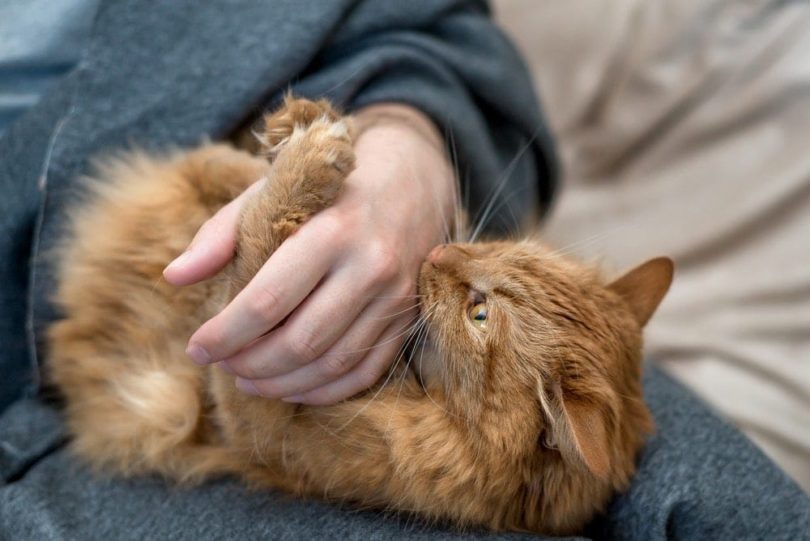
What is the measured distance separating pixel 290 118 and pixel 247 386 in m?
0.44

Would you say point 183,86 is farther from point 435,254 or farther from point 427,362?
point 427,362

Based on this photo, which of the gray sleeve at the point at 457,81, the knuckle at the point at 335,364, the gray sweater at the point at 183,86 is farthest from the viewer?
the gray sleeve at the point at 457,81

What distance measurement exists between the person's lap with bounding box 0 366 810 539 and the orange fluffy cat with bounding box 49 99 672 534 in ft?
0.11

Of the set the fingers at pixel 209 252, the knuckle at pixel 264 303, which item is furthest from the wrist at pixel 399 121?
the knuckle at pixel 264 303

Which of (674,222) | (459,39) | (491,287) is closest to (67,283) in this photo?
(491,287)

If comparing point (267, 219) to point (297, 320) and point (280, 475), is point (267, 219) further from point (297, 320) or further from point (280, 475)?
point (280, 475)

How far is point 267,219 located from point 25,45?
789 mm

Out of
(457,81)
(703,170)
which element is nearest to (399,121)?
(457,81)

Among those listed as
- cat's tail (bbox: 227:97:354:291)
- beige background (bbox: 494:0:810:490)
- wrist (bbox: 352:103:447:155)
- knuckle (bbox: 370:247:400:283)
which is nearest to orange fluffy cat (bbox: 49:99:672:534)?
cat's tail (bbox: 227:97:354:291)

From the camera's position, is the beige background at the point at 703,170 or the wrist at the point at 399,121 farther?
the beige background at the point at 703,170

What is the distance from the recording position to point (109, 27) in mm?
1365

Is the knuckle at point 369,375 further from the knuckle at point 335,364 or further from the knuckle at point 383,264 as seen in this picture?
the knuckle at point 383,264

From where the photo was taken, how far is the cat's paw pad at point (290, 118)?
1127 mm

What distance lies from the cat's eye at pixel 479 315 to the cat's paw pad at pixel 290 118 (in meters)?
0.39
